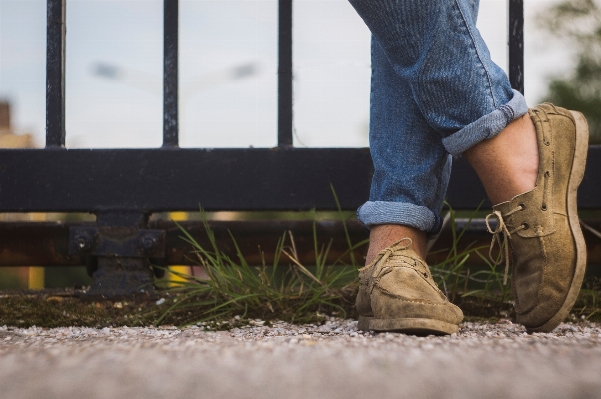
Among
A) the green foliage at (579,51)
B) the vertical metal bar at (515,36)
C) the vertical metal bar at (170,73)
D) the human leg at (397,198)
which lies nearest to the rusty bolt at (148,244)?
the vertical metal bar at (170,73)

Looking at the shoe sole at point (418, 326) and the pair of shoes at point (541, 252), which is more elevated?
the pair of shoes at point (541, 252)

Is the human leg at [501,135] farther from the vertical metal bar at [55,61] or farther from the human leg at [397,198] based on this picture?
the vertical metal bar at [55,61]

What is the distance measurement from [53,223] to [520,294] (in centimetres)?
118

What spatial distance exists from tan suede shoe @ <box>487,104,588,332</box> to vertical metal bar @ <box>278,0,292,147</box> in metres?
0.69

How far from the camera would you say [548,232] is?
3.34ft

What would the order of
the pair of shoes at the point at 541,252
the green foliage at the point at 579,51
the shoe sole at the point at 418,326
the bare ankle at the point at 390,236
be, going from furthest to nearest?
the green foliage at the point at 579,51 < the bare ankle at the point at 390,236 < the pair of shoes at the point at 541,252 < the shoe sole at the point at 418,326

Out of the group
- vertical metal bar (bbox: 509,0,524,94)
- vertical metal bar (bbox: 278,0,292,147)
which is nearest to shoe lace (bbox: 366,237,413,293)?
vertical metal bar (bbox: 278,0,292,147)

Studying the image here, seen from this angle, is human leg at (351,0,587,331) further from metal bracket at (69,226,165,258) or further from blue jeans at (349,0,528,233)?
metal bracket at (69,226,165,258)

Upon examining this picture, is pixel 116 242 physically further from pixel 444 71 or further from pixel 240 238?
pixel 444 71

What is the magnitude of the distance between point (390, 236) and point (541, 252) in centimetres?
27

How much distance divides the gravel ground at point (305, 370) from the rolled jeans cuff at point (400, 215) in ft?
1.37

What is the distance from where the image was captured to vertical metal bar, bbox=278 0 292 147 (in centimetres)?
156

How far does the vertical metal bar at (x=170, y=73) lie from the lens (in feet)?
5.08

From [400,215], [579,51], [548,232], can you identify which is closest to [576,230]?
[548,232]
